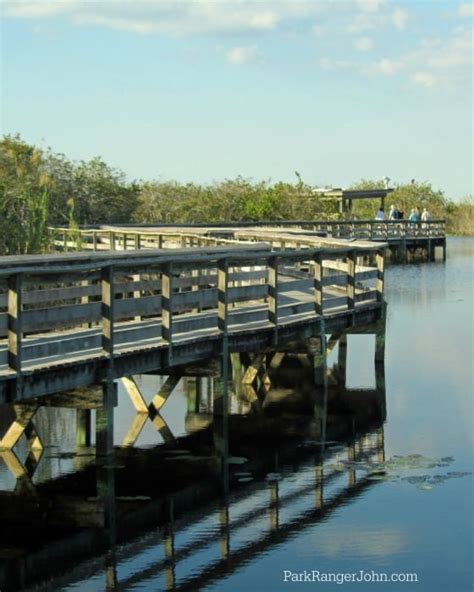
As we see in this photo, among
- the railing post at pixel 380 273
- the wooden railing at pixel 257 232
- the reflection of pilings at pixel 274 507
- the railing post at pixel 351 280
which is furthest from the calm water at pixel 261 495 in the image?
the wooden railing at pixel 257 232

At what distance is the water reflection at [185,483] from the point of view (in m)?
11.4

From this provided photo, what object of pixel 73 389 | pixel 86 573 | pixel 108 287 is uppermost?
pixel 108 287

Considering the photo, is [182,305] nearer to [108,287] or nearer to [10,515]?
[108,287]

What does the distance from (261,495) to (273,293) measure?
5.09 meters

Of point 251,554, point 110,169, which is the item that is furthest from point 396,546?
point 110,169

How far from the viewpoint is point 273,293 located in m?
18.4

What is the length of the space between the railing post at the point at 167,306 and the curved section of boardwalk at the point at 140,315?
1cm

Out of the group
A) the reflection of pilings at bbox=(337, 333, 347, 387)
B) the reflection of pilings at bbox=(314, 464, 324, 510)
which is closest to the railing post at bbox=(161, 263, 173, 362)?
the reflection of pilings at bbox=(314, 464, 324, 510)

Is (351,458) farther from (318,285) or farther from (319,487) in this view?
(318,285)

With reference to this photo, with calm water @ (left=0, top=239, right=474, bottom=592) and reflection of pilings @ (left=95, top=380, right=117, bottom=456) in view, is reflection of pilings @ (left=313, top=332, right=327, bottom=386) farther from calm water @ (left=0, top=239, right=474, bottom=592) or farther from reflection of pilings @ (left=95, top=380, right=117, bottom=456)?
reflection of pilings @ (left=95, top=380, right=117, bottom=456)

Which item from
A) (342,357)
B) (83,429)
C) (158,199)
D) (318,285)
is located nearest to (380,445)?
(83,429)

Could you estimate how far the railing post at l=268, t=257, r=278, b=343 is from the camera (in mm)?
18297

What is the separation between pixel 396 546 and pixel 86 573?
2615mm

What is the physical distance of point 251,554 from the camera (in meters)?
11.6
